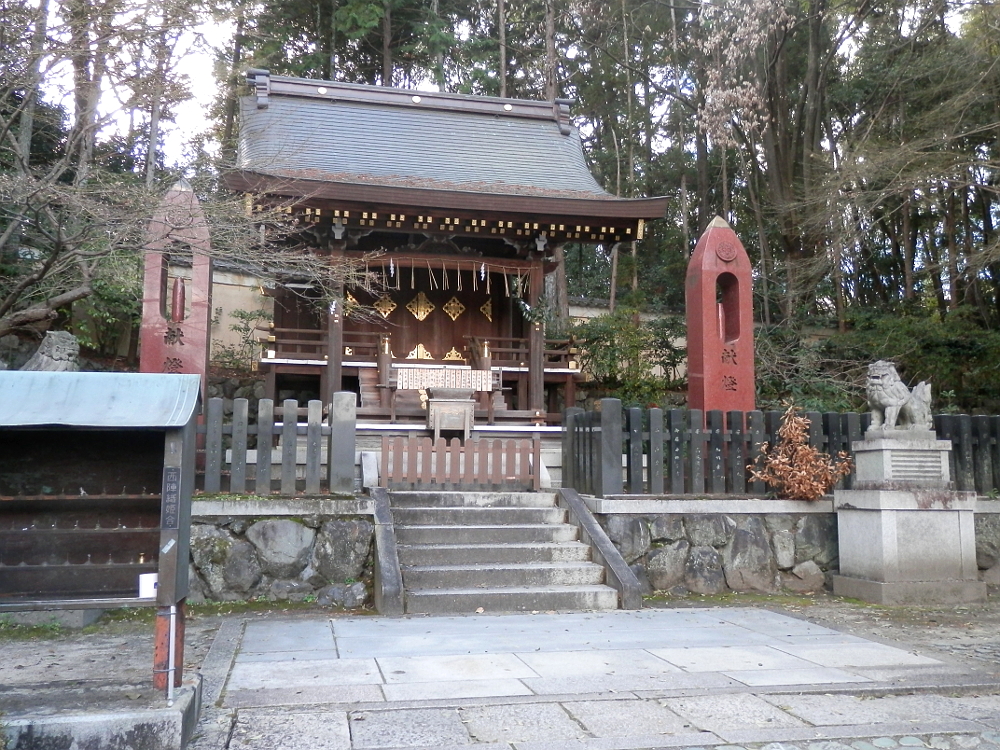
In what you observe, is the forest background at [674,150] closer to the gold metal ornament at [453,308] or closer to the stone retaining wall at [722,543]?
the gold metal ornament at [453,308]

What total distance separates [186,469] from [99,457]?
38.2 inches

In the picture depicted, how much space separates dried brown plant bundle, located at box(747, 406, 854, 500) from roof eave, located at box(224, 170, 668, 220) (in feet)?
20.1

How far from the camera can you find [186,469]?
429cm

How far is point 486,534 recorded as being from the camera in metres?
8.21

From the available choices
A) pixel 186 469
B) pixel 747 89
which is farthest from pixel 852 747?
pixel 747 89

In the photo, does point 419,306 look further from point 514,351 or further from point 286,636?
point 286,636

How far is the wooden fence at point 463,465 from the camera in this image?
8.88 meters

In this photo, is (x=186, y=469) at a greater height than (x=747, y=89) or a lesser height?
lesser

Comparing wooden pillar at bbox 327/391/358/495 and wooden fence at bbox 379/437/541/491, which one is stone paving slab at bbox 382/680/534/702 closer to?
wooden pillar at bbox 327/391/358/495

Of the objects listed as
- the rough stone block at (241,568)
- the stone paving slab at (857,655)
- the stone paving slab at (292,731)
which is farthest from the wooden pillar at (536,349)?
the stone paving slab at (292,731)

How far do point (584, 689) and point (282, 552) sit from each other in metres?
3.89

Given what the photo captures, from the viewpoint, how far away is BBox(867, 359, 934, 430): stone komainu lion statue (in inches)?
320

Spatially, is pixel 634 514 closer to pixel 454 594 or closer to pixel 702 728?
pixel 454 594

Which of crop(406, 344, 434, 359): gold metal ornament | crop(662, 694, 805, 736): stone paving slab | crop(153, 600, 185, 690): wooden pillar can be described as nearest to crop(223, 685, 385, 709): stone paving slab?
crop(153, 600, 185, 690): wooden pillar
